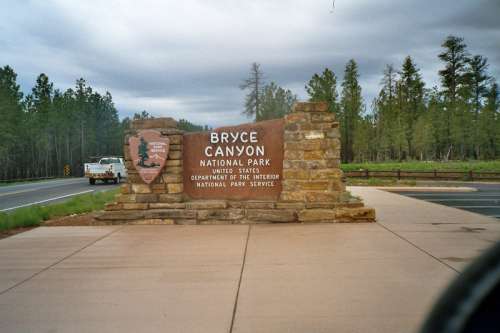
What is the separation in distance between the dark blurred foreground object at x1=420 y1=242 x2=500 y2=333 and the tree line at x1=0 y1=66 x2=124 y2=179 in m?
58.9

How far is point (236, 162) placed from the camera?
977 centimetres

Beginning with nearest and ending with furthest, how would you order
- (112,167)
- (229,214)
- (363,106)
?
(229,214) < (112,167) < (363,106)

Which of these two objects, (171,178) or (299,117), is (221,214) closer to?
(171,178)

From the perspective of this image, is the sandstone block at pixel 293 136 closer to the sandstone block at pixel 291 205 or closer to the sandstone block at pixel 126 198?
the sandstone block at pixel 291 205

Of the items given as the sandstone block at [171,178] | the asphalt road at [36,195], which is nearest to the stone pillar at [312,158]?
the sandstone block at [171,178]

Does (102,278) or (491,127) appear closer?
(102,278)

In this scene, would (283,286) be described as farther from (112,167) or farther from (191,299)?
(112,167)

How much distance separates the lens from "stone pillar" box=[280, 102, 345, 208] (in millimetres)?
9312

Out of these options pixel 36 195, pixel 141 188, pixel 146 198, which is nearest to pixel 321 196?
pixel 146 198

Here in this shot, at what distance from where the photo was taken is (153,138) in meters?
9.46

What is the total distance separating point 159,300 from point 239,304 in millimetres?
859

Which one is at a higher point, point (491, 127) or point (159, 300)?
point (491, 127)

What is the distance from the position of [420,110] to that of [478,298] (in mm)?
71958

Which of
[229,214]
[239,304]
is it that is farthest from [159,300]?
[229,214]
